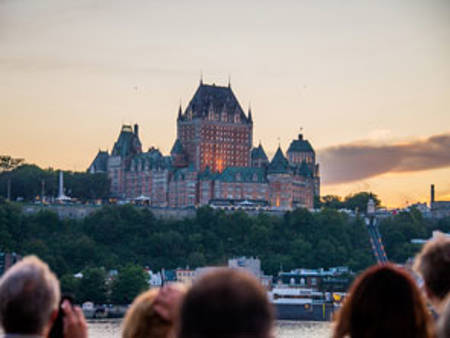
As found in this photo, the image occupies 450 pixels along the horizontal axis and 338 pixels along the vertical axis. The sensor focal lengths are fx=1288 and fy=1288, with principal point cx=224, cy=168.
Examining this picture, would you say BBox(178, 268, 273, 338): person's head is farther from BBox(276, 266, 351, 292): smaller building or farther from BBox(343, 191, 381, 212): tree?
BBox(343, 191, 381, 212): tree

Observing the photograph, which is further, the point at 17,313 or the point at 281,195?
the point at 281,195

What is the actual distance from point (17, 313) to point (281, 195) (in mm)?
144489

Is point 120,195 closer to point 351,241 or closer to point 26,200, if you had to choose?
point 26,200

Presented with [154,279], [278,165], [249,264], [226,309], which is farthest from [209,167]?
[226,309]

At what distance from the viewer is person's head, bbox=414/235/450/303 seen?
7.95 meters

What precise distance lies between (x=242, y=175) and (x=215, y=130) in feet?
31.8

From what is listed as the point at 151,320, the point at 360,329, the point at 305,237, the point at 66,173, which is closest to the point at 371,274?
the point at 360,329

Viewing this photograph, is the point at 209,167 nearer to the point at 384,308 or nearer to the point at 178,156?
the point at 178,156

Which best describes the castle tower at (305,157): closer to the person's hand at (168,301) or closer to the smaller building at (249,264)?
the smaller building at (249,264)

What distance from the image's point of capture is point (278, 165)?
500 feet

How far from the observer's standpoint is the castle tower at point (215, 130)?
510 feet

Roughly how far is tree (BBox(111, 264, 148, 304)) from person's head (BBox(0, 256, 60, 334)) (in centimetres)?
9457

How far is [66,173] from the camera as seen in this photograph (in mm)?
159500

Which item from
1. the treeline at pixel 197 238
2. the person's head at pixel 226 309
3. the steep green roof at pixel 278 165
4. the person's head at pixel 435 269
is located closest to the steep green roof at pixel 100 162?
the steep green roof at pixel 278 165
